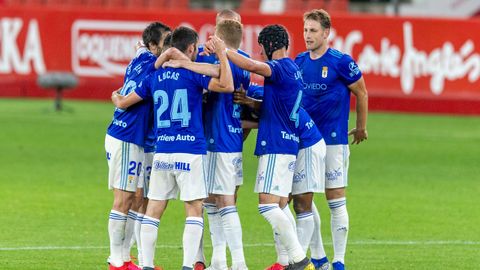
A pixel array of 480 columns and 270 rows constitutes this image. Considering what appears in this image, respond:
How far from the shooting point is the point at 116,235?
10.5m

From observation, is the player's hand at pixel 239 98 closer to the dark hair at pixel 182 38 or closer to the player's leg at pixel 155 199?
the dark hair at pixel 182 38

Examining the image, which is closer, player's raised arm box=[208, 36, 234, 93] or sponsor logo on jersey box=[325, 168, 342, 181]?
player's raised arm box=[208, 36, 234, 93]

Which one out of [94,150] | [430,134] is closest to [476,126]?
[430,134]

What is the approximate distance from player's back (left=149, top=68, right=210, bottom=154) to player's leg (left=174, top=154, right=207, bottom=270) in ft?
0.29

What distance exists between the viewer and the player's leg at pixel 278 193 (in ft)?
33.2

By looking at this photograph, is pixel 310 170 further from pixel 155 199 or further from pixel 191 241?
pixel 155 199

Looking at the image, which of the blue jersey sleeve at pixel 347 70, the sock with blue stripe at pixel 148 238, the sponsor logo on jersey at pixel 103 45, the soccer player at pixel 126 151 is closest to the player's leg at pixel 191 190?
the sock with blue stripe at pixel 148 238

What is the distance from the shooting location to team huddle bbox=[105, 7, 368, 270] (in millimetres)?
9891

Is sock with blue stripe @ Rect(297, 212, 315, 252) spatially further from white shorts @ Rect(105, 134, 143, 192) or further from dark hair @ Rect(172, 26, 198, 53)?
dark hair @ Rect(172, 26, 198, 53)

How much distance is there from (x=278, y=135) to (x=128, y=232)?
1772 millimetres

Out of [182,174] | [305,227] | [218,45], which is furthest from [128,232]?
[218,45]

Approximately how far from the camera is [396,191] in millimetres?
16812

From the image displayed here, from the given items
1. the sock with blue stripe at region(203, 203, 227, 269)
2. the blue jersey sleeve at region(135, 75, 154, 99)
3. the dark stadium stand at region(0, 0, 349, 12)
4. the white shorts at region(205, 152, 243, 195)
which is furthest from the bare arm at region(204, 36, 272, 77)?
the dark stadium stand at region(0, 0, 349, 12)

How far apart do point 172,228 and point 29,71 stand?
17389 mm
